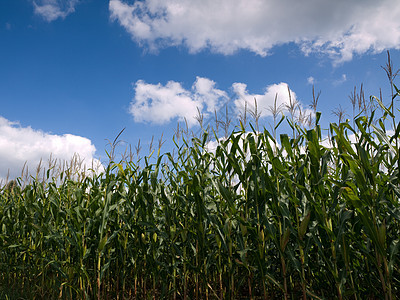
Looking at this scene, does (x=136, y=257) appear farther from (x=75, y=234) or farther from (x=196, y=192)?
(x=196, y=192)

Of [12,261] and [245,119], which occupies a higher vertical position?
[245,119]

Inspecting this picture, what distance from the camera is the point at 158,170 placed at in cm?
359

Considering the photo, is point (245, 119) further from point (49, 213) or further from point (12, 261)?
point (12, 261)

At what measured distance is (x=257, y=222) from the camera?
8.83 feet

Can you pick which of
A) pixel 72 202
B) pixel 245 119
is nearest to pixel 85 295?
pixel 72 202

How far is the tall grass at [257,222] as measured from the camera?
91.7 inches

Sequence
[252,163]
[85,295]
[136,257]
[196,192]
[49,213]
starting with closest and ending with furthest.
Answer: [252,163], [196,192], [85,295], [136,257], [49,213]

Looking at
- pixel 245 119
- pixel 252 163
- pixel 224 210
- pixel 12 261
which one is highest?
pixel 245 119

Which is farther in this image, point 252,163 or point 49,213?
point 49,213

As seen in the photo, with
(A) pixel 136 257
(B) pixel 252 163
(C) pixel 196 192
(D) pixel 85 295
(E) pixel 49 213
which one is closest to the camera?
(B) pixel 252 163

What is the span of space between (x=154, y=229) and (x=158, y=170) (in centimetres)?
72

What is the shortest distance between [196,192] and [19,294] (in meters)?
3.36

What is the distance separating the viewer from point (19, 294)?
4379 millimetres

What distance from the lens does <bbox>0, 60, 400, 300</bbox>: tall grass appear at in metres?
2.33
